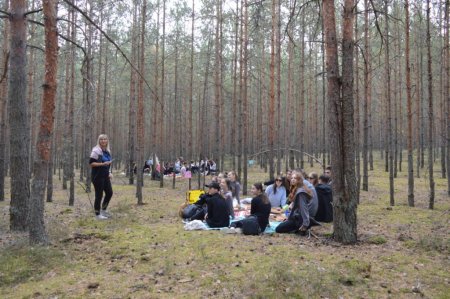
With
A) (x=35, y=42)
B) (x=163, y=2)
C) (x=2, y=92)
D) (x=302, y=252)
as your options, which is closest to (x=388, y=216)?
(x=302, y=252)

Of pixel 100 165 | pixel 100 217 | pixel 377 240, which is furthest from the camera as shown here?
pixel 100 217

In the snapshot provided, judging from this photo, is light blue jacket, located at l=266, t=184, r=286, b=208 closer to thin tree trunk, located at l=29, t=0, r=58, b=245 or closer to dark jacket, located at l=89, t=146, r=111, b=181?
dark jacket, located at l=89, t=146, r=111, b=181

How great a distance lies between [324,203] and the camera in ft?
28.6

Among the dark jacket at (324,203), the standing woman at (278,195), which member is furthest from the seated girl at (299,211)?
the standing woman at (278,195)

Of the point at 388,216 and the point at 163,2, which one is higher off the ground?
the point at 163,2

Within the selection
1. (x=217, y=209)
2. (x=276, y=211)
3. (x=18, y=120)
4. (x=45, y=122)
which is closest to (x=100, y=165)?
(x=18, y=120)

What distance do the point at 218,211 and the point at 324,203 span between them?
8.88 feet

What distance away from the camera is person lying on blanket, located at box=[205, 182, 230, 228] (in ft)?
25.2

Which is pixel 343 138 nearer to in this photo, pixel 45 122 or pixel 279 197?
pixel 279 197

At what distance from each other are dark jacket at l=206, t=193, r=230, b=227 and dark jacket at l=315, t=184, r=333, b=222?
95.2 inches

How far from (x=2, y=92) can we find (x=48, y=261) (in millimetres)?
10708

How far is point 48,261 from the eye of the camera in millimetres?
5109

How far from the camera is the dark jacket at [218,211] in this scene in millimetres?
7680

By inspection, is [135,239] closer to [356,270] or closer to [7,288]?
[7,288]
